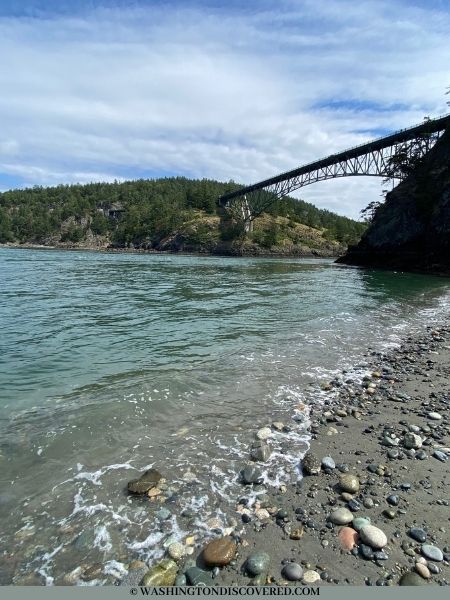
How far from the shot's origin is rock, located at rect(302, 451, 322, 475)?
5.64 metres

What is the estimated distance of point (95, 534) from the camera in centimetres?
451

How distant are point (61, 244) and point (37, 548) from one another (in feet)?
605

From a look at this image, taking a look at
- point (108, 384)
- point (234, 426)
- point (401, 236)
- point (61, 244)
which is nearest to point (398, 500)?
point (234, 426)

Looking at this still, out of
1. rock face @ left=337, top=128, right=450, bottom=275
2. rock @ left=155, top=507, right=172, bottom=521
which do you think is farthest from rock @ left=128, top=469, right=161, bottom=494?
rock face @ left=337, top=128, right=450, bottom=275

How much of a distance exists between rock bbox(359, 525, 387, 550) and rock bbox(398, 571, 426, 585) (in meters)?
0.40

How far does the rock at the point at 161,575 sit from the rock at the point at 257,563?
0.78m

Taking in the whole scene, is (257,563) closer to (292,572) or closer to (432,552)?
(292,572)

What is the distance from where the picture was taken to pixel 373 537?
4.21m

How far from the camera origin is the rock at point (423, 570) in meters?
3.75

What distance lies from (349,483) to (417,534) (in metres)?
1.05

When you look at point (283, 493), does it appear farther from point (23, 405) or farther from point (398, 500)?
point (23, 405)

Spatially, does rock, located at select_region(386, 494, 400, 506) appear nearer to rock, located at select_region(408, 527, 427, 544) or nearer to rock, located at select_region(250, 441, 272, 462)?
rock, located at select_region(408, 527, 427, 544)

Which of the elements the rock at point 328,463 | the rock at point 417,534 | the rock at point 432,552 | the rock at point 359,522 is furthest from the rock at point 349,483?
the rock at point 432,552

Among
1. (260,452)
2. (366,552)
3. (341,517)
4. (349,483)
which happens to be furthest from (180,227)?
(366,552)
